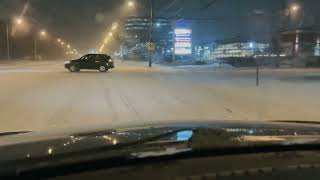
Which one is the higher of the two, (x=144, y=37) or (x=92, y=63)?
(x=144, y=37)

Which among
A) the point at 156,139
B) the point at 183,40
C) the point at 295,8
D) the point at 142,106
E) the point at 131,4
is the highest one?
the point at 131,4

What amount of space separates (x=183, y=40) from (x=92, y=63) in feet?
81.9

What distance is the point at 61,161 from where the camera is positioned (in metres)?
2.35

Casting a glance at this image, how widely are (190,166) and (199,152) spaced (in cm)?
19

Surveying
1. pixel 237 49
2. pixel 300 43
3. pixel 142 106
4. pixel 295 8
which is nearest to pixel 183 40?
pixel 237 49

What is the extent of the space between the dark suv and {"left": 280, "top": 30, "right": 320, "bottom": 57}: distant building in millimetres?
32621

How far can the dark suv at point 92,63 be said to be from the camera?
1884 inches

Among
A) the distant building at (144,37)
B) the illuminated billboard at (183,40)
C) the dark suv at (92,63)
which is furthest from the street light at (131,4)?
the distant building at (144,37)

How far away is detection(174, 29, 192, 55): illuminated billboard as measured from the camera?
235 feet

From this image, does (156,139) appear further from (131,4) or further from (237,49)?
(237,49)

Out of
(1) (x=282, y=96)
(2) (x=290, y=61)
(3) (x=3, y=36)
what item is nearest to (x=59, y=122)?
(1) (x=282, y=96)

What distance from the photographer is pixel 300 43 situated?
77562 millimetres

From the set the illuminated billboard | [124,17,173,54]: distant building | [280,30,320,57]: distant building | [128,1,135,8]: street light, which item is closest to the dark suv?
[128,1,135,8]: street light

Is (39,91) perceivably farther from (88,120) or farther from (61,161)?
(61,161)
